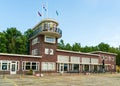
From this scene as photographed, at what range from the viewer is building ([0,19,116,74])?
3597 cm

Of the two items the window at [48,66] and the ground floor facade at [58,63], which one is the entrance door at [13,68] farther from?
the window at [48,66]

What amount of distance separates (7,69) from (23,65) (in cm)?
305

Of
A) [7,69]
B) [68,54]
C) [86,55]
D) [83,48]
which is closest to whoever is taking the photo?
[7,69]

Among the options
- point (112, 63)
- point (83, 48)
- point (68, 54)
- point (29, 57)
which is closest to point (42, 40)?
point (29, 57)

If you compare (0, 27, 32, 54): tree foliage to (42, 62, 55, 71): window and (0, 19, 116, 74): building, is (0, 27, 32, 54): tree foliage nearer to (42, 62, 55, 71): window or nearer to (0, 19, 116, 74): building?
(0, 19, 116, 74): building

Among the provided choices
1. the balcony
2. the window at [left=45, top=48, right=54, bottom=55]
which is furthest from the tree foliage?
the window at [left=45, top=48, right=54, bottom=55]

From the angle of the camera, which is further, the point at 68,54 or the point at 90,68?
the point at 90,68

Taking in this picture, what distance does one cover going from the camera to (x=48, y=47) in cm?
4069

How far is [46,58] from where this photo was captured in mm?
40188

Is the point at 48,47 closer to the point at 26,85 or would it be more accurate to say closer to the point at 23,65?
the point at 23,65

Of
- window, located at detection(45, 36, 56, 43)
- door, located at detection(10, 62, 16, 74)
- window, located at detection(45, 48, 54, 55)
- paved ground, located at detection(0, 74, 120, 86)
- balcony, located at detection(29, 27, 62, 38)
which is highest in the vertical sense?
balcony, located at detection(29, 27, 62, 38)

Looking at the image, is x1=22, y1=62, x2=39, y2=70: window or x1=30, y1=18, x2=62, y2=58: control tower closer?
x1=22, y1=62, x2=39, y2=70: window

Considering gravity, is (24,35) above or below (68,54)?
above

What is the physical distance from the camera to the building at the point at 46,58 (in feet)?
118
